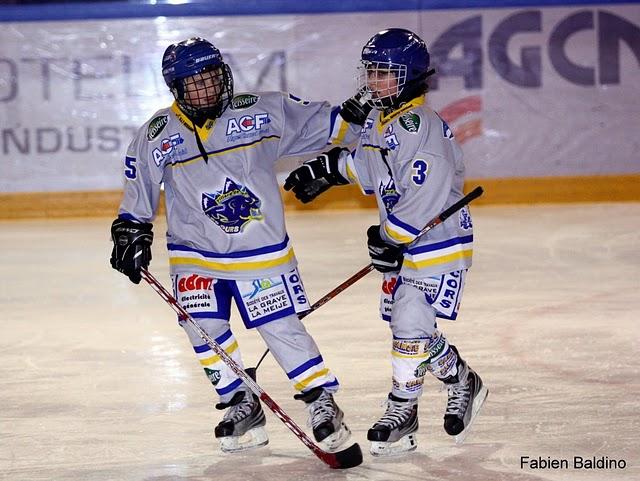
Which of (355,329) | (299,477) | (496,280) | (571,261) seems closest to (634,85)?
(571,261)

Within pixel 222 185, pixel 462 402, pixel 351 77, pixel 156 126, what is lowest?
pixel 351 77

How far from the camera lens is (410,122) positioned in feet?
11.8

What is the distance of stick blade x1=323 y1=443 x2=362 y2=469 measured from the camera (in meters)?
3.53

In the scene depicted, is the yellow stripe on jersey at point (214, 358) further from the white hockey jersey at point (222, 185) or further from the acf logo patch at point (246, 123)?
the acf logo patch at point (246, 123)

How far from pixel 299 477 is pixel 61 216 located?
252 inches

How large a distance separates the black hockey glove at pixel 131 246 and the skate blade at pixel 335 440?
0.73 m

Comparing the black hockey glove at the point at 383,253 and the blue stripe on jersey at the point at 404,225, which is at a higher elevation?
the blue stripe on jersey at the point at 404,225

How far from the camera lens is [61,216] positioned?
9.55m

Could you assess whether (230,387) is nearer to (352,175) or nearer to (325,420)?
(325,420)

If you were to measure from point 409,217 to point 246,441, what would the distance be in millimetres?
837

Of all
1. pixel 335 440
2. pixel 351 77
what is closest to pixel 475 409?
pixel 335 440

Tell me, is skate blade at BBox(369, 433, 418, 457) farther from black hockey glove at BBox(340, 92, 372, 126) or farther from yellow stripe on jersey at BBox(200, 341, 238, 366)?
black hockey glove at BBox(340, 92, 372, 126)

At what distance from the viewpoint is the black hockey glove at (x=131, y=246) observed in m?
3.72

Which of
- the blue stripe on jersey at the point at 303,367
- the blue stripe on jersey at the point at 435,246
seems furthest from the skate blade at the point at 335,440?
the blue stripe on jersey at the point at 435,246
